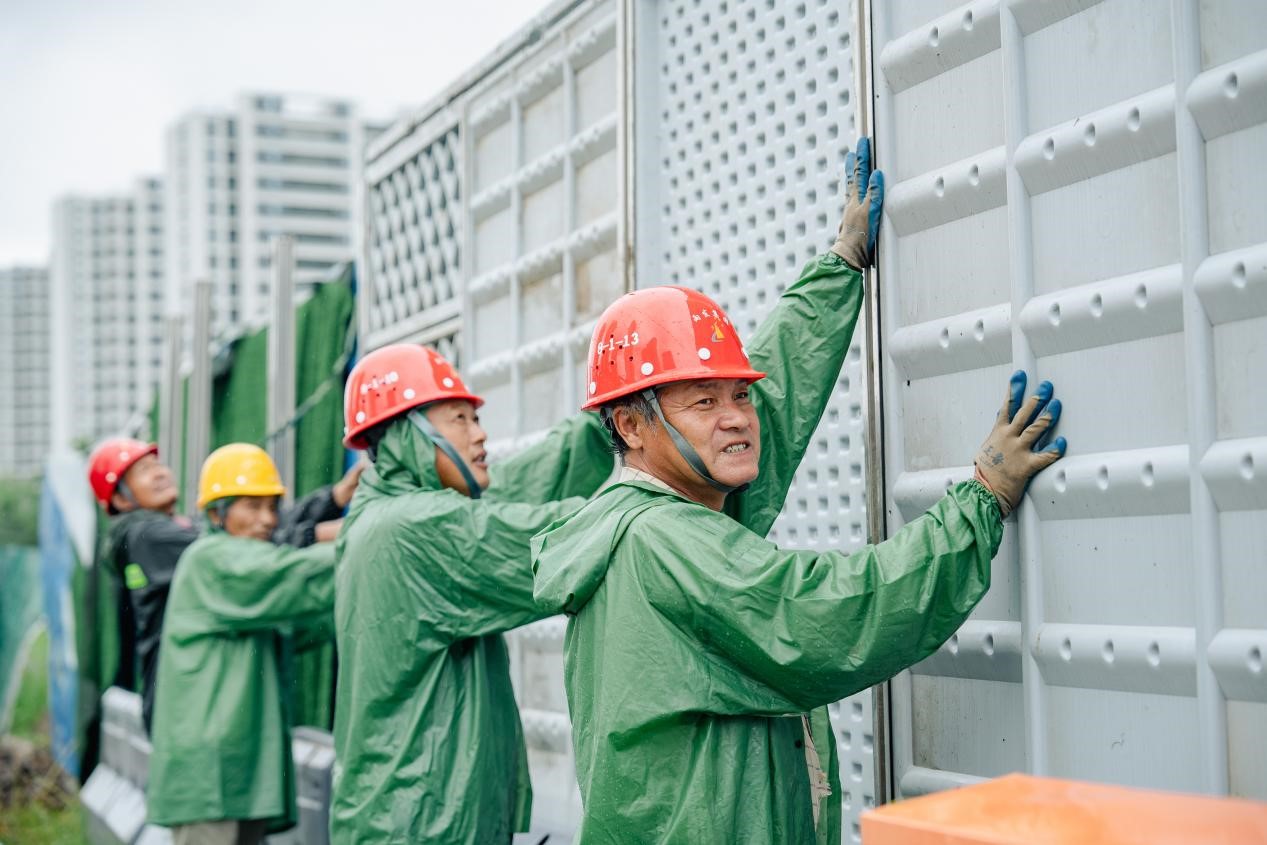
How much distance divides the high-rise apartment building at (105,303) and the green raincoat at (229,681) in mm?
77204

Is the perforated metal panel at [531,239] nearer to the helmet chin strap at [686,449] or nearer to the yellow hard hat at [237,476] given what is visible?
the yellow hard hat at [237,476]

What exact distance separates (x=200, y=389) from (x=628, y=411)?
7.47m

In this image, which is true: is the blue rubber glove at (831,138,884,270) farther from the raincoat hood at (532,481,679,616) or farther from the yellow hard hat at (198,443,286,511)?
the yellow hard hat at (198,443,286,511)

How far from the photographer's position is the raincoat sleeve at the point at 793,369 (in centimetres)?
340

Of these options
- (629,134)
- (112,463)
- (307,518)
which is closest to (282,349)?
(112,463)

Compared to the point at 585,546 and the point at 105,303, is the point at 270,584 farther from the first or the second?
the point at 105,303

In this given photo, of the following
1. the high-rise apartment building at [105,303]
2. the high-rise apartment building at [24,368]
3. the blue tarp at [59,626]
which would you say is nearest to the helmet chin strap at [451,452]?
the blue tarp at [59,626]

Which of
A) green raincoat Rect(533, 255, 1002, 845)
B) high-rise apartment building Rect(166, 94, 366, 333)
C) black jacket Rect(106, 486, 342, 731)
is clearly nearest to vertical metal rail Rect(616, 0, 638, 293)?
green raincoat Rect(533, 255, 1002, 845)

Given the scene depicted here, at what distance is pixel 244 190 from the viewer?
7806 cm

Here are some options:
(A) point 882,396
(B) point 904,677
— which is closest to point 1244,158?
(A) point 882,396

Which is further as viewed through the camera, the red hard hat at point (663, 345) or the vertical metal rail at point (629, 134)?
the vertical metal rail at point (629, 134)

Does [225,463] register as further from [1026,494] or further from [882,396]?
[1026,494]

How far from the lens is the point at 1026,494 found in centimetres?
296

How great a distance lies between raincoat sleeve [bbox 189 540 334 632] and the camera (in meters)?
5.58
